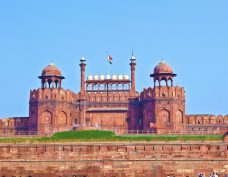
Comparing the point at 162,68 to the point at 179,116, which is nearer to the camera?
the point at 179,116

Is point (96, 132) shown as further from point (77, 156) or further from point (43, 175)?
point (43, 175)

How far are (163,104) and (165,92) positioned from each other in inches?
48.8

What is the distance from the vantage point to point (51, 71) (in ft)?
158

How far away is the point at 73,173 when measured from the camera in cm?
3622

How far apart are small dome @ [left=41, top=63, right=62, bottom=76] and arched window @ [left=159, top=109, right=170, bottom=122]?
11.2 meters

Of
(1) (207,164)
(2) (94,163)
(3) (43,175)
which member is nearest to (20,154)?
(3) (43,175)

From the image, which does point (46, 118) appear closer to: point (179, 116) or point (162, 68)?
point (162, 68)

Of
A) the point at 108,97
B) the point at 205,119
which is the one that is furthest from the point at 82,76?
the point at 205,119

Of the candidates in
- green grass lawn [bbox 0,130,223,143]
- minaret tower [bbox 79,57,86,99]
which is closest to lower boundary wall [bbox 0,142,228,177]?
green grass lawn [bbox 0,130,223,143]

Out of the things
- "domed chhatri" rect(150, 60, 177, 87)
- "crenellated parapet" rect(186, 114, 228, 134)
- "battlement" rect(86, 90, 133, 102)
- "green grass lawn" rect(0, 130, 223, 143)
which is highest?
"domed chhatri" rect(150, 60, 177, 87)

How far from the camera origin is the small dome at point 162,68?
4716 cm

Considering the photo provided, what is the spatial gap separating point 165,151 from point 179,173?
197 centimetres

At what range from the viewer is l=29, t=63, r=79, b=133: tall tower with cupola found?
154 ft

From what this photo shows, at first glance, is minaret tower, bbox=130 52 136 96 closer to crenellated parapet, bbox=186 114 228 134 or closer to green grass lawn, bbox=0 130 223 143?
crenellated parapet, bbox=186 114 228 134
